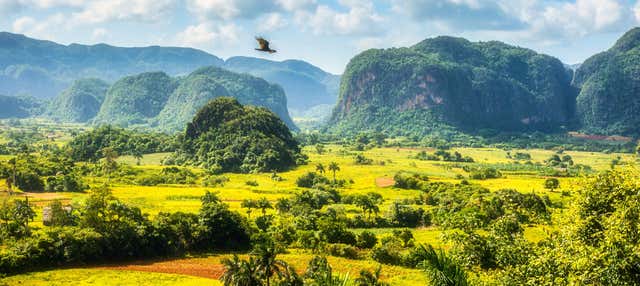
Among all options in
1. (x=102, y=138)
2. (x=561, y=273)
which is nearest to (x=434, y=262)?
(x=561, y=273)

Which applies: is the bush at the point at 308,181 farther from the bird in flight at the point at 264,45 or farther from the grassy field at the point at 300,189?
the bird in flight at the point at 264,45

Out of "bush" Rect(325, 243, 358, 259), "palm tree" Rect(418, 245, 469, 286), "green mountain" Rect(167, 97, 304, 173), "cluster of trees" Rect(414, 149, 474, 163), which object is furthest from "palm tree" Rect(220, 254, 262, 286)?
"cluster of trees" Rect(414, 149, 474, 163)

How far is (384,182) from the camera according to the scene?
9788cm

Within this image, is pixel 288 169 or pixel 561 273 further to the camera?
pixel 288 169

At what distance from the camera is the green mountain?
11656 cm

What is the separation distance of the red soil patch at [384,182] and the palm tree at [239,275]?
203ft

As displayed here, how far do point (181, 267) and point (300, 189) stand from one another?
1728 inches

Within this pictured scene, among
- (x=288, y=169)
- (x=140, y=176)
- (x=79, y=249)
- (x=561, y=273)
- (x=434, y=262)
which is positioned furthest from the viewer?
(x=288, y=169)

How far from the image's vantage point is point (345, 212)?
233 feet

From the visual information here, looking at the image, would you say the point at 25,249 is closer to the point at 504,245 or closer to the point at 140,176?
the point at 504,245

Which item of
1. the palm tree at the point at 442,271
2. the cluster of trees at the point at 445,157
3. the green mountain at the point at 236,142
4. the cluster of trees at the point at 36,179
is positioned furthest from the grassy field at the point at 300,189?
the palm tree at the point at 442,271

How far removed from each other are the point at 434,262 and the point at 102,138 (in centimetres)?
13447

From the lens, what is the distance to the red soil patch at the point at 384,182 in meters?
94.4

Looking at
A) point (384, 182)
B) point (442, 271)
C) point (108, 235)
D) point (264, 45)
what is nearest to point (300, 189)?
point (384, 182)
